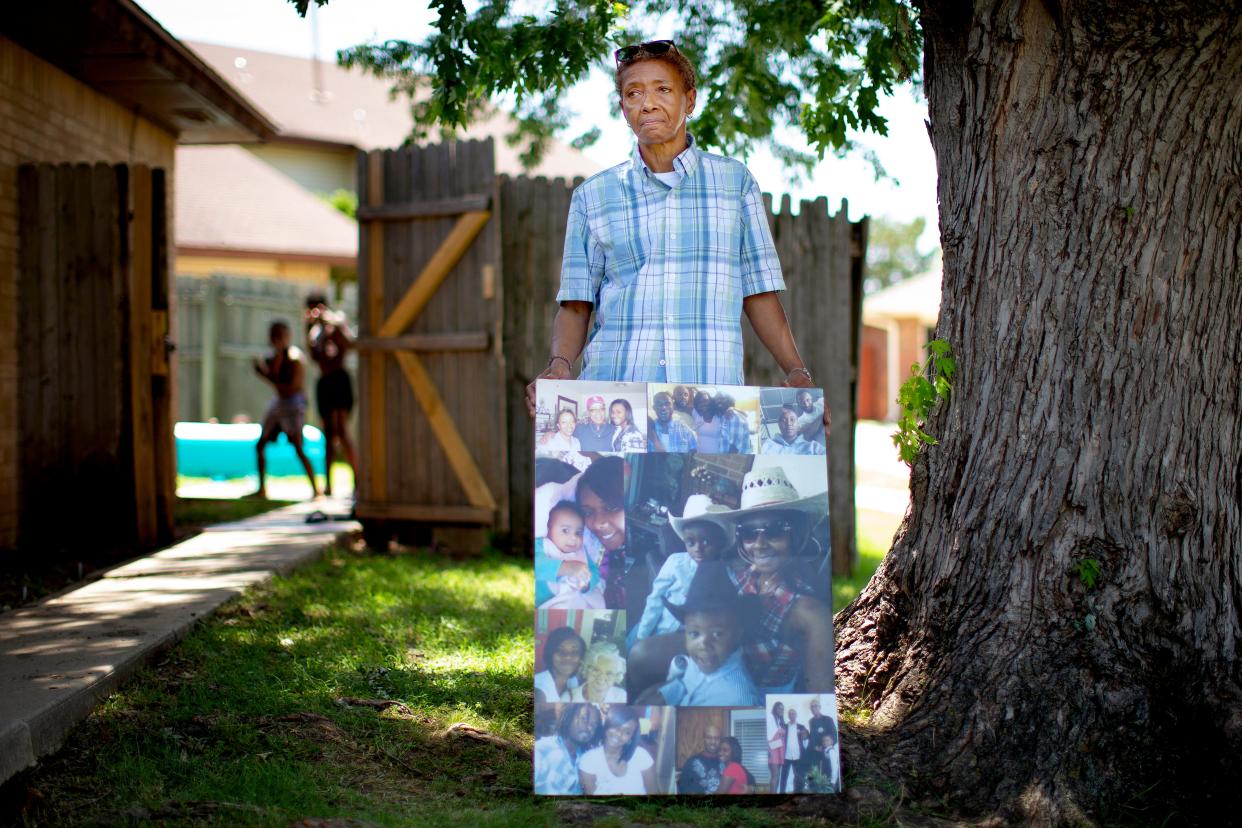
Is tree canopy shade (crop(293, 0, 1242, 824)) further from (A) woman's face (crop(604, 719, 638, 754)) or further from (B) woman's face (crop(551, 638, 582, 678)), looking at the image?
(B) woman's face (crop(551, 638, 582, 678))

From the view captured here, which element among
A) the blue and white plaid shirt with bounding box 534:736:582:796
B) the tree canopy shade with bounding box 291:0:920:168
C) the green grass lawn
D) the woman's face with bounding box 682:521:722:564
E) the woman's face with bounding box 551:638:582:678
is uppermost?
the tree canopy shade with bounding box 291:0:920:168

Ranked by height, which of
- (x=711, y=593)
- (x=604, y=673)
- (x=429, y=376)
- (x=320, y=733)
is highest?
(x=429, y=376)

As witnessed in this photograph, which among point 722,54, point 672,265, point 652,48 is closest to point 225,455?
point 722,54

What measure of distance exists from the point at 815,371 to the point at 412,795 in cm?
526

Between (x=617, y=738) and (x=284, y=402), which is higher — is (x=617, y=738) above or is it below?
below

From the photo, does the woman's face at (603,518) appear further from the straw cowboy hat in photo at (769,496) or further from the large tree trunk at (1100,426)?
the large tree trunk at (1100,426)

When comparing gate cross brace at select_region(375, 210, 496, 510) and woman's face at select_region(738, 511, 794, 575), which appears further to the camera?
gate cross brace at select_region(375, 210, 496, 510)

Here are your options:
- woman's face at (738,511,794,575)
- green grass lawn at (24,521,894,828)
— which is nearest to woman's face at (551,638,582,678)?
green grass lawn at (24,521,894,828)

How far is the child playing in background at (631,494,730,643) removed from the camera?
341 cm

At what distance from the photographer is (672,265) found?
11.9 feet

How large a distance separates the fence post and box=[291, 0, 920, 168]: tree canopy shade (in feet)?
34.3

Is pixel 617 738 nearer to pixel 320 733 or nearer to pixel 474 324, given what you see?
pixel 320 733

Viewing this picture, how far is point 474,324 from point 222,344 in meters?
10.4

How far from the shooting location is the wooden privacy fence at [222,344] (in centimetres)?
1723
